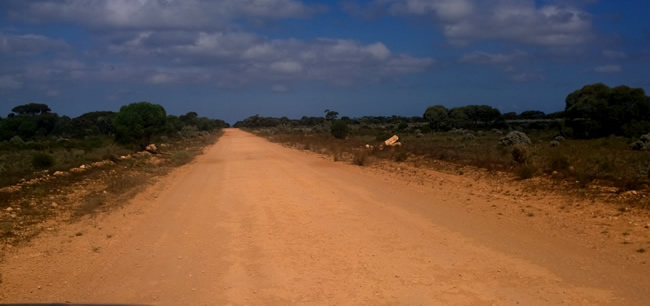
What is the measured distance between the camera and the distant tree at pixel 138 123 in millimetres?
33000

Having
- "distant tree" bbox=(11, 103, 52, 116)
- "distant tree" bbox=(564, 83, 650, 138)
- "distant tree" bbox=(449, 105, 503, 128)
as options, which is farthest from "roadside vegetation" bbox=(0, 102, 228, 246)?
"distant tree" bbox=(11, 103, 52, 116)

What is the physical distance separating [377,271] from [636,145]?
2033cm

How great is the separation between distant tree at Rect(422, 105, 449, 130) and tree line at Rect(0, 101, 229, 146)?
3275 centimetres

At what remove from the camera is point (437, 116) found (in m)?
68.3

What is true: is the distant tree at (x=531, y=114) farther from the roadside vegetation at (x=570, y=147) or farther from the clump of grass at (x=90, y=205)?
the clump of grass at (x=90, y=205)

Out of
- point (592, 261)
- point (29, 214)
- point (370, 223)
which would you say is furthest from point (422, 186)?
point (29, 214)

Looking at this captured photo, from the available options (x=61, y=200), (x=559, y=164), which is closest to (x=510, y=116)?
(x=559, y=164)

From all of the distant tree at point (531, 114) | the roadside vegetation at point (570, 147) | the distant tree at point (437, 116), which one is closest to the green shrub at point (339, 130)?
the roadside vegetation at point (570, 147)

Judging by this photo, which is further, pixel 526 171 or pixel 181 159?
pixel 181 159

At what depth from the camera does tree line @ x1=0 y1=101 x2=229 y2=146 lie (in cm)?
3331

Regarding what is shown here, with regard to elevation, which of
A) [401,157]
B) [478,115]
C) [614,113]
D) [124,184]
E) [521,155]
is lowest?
[124,184]

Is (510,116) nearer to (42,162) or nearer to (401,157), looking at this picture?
(401,157)

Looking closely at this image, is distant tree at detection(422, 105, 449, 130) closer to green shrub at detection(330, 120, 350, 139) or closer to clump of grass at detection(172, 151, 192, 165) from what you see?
green shrub at detection(330, 120, 350, 139)

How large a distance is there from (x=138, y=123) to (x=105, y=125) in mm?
49959
